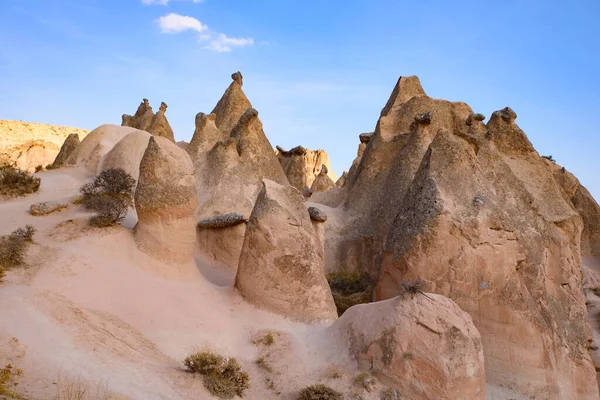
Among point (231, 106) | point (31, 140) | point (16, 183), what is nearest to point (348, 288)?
point (16, 183)

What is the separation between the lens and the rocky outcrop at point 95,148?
1606cm

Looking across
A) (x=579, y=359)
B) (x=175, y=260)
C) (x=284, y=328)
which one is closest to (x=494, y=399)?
(x=579, y=359)

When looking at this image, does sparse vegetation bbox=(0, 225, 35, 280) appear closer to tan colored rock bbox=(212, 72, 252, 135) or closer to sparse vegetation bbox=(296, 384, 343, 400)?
sparse vegetation bbox=(296, 384, 343, 400)

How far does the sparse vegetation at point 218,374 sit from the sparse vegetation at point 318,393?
2.28ft

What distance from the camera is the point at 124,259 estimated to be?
27.8ft

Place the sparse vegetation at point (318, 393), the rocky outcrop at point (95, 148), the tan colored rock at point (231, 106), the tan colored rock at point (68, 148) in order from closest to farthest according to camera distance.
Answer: the sparse vegetation at point (318, 393) < the rocky outcrop at point (95, 148) < the tan colored rock at point (68, 148) < the tan colored rock at point (231, 106)

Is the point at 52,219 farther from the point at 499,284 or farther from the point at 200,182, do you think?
the point at 499,284

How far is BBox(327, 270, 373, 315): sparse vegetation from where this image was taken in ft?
36.7

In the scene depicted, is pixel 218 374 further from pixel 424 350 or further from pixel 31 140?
pixel 31 140

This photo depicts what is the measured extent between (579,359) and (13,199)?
37.1 ft

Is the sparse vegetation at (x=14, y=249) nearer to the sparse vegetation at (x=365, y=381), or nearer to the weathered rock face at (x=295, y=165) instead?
the sparse vegetation at (x=365, y=381)

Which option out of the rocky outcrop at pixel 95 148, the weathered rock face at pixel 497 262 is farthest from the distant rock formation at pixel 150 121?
the weathered rock face at pixel 497 262

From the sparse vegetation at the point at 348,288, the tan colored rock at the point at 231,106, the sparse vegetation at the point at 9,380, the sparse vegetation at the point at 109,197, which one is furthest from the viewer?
the tan colored rock at the point at 231,106

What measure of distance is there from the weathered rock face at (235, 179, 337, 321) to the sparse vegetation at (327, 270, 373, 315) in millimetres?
2105
